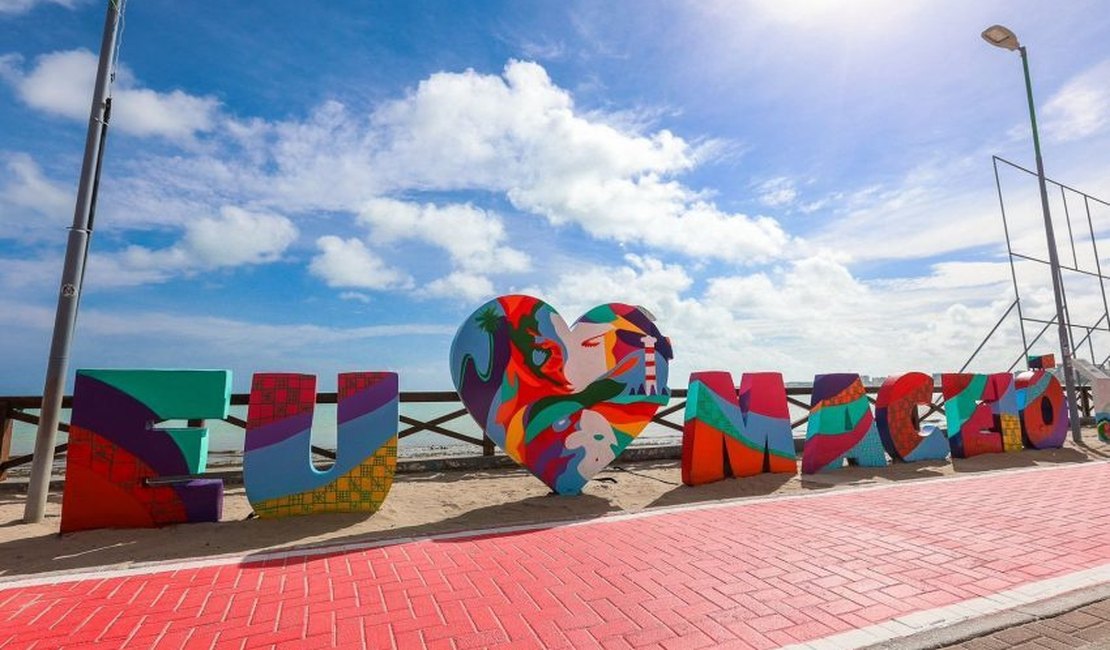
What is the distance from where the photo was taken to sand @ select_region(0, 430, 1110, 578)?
498cm

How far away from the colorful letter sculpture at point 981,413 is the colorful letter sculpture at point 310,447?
999 cm

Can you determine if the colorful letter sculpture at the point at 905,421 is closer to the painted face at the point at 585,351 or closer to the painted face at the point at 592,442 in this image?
the painted face at the point at 592,442

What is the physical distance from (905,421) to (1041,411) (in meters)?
4.07

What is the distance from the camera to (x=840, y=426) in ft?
29.8

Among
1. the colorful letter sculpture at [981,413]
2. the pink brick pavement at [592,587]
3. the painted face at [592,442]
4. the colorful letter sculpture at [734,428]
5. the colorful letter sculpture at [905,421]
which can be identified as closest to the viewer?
the pink brick pavement at [592,587]

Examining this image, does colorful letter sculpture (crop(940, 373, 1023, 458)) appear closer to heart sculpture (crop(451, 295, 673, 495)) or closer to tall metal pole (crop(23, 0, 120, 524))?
heart sculpture (crop(451, 295, 673, 495))

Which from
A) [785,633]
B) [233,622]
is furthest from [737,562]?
[233,622]

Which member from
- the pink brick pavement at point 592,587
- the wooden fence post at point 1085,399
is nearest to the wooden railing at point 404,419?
the pink brick pavement at point 592,587

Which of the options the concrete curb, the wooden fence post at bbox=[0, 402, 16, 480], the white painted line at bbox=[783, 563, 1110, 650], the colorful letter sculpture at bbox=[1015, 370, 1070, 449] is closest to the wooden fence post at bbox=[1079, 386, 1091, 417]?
the colorful letter sculpture at bbox=[1015, 370, 1070, 449]

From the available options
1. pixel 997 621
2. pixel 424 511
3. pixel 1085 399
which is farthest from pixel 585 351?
pixel 1085 399

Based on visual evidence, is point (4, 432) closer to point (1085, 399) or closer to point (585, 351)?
point (585, 351)

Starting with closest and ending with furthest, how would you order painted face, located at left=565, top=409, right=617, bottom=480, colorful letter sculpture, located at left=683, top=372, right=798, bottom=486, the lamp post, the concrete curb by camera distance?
1. the concrete curb
2. painted face, located at left=565, top=409, right=617, bottom=480
3. colorful letter sculpture, located at left=683, top=372, right=798, bottom=486
4. the lamp post

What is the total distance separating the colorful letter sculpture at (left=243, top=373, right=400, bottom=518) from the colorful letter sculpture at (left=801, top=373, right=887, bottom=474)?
251 inches

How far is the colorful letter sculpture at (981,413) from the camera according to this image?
1030 centimetres
